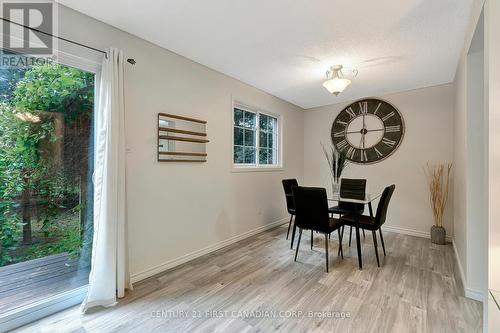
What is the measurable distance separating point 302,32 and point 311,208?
5.95 ft

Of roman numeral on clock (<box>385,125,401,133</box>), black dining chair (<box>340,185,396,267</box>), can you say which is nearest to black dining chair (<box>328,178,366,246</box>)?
black dining chair (<box>340,185,396,267</box>)

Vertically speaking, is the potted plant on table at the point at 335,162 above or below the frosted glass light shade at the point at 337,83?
below

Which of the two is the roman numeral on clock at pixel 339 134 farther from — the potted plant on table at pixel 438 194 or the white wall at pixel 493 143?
the white wall at pixel 493 143

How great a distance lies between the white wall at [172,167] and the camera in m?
2.24

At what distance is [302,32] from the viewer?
2178 millimetres

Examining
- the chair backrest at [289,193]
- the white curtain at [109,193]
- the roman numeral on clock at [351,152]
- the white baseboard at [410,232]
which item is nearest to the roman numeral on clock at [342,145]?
the roman numeral on clock at [351,152]

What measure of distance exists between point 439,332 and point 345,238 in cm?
201

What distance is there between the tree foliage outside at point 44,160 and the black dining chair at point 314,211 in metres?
2.14

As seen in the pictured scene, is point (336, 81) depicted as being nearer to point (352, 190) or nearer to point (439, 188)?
point (352, 190)

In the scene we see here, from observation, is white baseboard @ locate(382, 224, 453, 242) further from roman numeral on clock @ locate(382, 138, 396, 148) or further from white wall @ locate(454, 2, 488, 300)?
white wall @ locate(454, 2, 488, 300)

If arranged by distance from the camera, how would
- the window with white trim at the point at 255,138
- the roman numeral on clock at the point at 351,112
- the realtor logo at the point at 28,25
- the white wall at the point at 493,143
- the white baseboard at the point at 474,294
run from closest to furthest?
the white wall at the point at 493,143 < the realtor logo at the point at 28,25 < the white baseboard at the point at 474,294 < the window with white trim at the point at 255,138 < the roman numeral on clock at the point at 351,112

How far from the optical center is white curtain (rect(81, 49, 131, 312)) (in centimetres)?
191

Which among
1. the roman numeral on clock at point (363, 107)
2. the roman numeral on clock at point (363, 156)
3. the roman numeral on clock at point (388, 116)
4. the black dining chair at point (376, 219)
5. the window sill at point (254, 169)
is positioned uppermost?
the roman numeral on clock at point (363, 107)

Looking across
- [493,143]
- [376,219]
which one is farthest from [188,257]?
[493,143]
